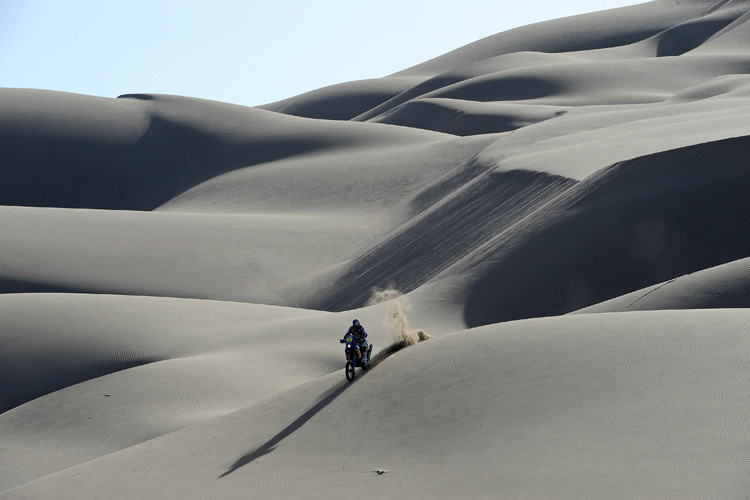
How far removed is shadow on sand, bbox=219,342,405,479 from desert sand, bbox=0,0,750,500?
0.25 feet

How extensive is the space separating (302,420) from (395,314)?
2.64 metres

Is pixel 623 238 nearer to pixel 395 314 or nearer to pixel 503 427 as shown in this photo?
pixel 395 314

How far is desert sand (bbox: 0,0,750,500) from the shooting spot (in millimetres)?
10297

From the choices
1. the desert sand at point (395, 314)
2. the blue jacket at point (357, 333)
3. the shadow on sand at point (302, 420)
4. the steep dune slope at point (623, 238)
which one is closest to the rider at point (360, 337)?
the blue jacket at point (357, 333)

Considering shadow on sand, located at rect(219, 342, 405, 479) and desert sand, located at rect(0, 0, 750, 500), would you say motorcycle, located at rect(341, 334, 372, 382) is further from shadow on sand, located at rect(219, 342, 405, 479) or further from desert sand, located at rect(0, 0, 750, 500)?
desert sand, located at rect(0, 0, 750, 500)

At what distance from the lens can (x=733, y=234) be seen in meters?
22.8

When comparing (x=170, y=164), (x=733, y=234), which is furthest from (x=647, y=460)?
(x=170, y=164)

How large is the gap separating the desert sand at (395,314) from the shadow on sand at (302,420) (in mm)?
76

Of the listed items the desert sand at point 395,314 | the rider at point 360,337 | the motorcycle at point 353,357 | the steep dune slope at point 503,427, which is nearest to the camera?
the steep dune slope at point 503,427

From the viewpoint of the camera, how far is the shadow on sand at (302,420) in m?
12.1

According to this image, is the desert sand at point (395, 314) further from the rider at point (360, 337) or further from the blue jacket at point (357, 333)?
the blue jacket at point (357, 333)

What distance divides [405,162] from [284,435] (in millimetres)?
38390

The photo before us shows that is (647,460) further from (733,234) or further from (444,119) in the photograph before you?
(444,119)

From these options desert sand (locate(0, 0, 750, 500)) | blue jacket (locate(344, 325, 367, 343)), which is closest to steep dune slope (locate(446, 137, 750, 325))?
desert sand (locate(0, 0, 750, 500))
